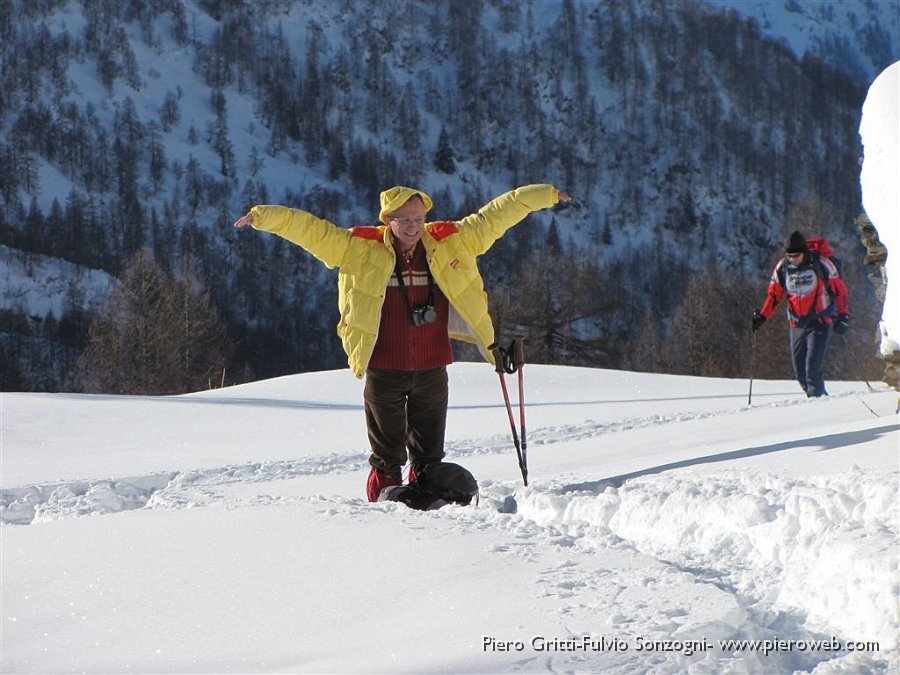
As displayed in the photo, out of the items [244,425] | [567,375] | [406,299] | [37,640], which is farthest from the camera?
[567,375]

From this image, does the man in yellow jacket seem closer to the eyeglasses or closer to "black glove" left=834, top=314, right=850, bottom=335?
the eyeglasses

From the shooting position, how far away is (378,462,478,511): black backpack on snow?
4867mm

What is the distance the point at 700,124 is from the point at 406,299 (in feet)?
476

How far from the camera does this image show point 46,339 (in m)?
76.4

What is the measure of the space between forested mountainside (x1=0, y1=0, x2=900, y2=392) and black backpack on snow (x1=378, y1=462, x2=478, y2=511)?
6766cm

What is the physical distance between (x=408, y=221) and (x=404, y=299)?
1.44ft

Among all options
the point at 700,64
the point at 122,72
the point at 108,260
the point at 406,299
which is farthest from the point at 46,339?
the point at 700,64

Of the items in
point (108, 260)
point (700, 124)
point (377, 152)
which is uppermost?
point (700, 124)

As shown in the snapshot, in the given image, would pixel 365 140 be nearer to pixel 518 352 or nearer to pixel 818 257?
pixel 818 257

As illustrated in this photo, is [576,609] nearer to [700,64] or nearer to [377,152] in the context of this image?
[377,152]

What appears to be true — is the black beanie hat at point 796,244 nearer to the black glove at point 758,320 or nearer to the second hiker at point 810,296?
the second hiker at point 810,296

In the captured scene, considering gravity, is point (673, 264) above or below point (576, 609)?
above

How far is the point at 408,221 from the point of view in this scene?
16.1 ft

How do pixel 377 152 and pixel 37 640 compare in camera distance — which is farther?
pixel 377 152
